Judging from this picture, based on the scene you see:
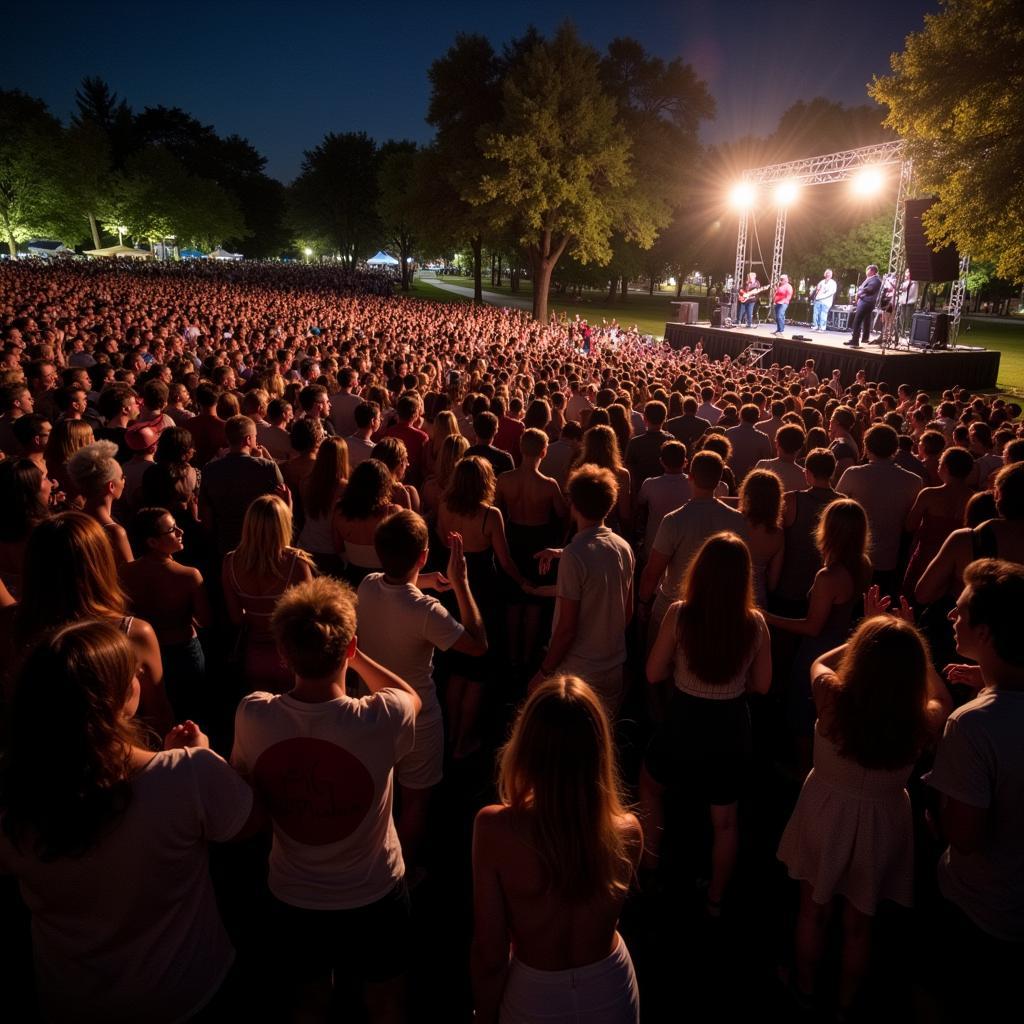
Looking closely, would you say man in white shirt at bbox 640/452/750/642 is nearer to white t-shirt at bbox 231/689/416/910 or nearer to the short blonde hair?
white t-shirt at bbox 231/689/416/910

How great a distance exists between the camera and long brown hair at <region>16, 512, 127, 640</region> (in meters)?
2.83

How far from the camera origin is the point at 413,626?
125 inches

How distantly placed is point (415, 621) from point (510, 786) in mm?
1370

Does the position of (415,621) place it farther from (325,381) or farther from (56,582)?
(325,381)

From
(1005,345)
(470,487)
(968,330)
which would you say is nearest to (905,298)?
(1005,345)

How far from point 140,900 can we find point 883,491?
571 cm

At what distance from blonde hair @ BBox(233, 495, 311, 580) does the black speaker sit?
71.6ft

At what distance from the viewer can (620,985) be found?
1.93 meters

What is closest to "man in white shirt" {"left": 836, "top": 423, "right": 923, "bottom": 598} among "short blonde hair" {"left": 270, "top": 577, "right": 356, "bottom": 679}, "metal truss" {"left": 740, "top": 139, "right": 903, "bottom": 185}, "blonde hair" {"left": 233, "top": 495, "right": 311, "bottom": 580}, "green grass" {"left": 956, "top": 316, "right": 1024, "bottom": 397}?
"blonde hair" {"left": 233, "top": 495, "right": 311, "bottom": 580}

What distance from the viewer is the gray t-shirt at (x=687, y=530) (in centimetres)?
429

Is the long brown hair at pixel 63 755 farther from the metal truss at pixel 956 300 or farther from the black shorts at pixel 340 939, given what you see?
the metal truss at pixel 956 300

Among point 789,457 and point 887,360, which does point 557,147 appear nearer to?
point 887,360

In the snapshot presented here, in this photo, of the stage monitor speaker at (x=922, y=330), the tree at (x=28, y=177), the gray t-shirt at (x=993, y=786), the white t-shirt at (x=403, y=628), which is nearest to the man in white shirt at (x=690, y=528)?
the white t-shirt at (x=403, y=628)

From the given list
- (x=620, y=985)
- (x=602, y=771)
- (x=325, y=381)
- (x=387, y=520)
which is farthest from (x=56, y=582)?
(x=325, y=381)
